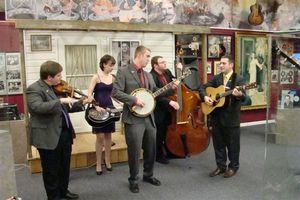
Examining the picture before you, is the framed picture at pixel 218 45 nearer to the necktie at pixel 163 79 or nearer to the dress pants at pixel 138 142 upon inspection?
the necktie at pixel 163 79

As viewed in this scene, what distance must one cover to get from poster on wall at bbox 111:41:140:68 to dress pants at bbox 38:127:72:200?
2.72 m

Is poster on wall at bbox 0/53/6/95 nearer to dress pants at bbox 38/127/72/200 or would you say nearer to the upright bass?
dress pants at bbox 38/127/72/200

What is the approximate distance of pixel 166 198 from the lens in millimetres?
3705

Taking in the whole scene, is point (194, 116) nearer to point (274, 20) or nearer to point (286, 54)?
point (286, 54)

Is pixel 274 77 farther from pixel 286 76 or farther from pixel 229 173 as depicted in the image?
pixel 229 173

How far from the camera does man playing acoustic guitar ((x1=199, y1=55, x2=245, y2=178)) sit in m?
4.15

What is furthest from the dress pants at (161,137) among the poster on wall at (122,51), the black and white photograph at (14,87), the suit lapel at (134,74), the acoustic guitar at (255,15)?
the acoustic guitar at (255,15)

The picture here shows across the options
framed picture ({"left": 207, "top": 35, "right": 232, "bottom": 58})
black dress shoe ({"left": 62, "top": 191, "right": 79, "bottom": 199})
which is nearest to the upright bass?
black dress shoe ({"left": 62, "top": 191, "right": 79, "bottom": 199})

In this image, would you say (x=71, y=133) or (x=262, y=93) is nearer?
(x=71, y=133)

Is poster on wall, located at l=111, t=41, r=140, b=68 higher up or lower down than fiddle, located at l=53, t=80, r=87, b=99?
higher up

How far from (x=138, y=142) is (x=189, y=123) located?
0.98 metres

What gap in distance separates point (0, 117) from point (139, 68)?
2.32 meters

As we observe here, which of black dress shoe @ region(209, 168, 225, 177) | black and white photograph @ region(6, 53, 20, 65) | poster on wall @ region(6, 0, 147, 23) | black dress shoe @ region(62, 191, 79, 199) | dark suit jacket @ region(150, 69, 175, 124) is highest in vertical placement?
poster on wall @ region(6, 0, 147, 23)

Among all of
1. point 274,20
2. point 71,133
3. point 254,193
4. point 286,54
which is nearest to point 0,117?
point 71,133
